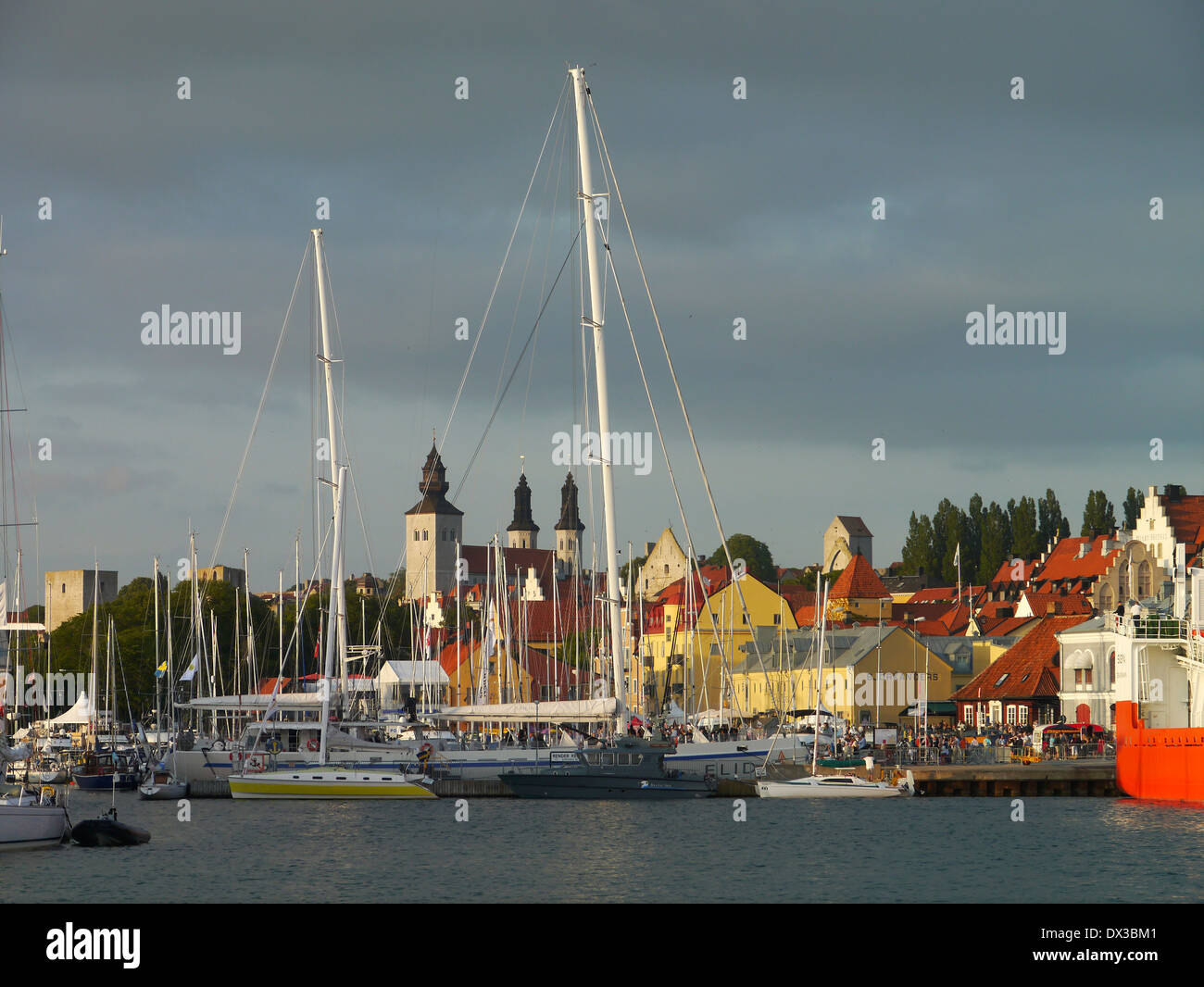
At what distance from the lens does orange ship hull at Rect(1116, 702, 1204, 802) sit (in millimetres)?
62312

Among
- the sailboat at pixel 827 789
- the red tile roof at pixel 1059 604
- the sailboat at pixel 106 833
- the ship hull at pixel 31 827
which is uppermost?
the red tile roof at pixel 1059 604

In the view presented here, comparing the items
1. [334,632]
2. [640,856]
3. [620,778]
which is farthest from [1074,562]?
[640,856]

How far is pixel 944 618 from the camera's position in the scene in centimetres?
15675

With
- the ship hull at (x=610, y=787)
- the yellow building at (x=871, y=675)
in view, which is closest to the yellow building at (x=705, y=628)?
the yellow building at (x=871, y=675)

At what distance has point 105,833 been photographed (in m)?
49.8

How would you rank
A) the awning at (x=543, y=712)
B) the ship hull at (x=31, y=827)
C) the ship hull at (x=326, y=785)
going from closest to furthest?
the ship hull at (x=31, y=827)
the awning at (x=543, y=712)
the ship hull at (x=326, y=785)

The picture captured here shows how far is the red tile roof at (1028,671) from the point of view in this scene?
9562 cm

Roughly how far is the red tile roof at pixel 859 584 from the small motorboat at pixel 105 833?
113687 millimetres

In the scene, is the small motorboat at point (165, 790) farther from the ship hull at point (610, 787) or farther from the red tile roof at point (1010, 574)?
the red tile roof at point (1010, 574)

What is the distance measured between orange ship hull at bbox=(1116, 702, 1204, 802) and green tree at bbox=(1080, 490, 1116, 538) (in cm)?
11827

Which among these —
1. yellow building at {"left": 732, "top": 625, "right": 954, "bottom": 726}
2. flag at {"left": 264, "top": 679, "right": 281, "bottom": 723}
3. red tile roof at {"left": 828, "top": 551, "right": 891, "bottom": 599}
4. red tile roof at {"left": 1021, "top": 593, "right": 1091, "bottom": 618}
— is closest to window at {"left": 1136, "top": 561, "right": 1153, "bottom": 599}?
red tile roof at {"left": 1021, "top": 593, "right": 1091, "bottom": 618}

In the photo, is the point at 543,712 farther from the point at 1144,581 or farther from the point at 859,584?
the point at 859,584
